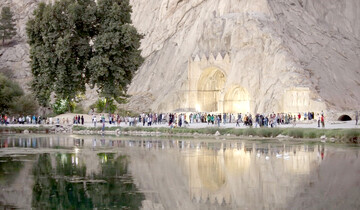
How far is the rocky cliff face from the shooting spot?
75062 millimetres

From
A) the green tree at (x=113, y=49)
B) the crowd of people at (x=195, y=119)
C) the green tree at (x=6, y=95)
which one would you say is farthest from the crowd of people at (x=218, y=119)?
the green tree at (x=6, y=95)

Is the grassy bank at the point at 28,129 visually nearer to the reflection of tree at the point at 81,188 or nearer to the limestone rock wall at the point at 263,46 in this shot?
the limestone rock wall at the point at 263,46

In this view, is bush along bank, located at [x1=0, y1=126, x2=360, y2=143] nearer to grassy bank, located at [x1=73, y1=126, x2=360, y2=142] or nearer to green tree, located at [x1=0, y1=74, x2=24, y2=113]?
grassy bank, located at [x1=73, y1=126, x2=360, y2=142]

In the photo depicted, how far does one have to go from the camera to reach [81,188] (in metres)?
20.9

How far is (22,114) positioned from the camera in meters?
82.9

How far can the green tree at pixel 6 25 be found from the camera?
121875 mm

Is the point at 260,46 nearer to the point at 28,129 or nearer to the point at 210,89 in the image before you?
the point at 210,89

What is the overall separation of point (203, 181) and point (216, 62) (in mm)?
58912

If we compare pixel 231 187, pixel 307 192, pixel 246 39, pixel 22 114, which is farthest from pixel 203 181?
pixel 22 114

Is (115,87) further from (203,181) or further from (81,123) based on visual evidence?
(203,181)

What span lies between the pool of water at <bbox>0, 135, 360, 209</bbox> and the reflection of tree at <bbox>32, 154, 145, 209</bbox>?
0.03 meters

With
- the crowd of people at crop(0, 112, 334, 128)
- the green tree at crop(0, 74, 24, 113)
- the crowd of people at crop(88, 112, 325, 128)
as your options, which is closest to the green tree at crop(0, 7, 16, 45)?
the green tree at crop(0, 74, 24, 113)

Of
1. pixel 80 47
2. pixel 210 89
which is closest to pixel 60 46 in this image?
pixel 80 47

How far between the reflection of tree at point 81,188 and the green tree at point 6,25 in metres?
99.1
